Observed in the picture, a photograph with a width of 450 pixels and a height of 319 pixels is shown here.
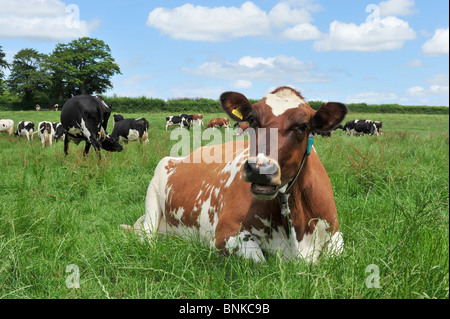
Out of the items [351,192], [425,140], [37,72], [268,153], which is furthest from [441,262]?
[37,72]

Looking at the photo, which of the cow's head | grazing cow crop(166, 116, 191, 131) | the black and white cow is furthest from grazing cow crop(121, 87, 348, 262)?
grazing cow crop(166, 116, 191, 131)

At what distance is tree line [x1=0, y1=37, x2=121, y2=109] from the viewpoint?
54.6 m

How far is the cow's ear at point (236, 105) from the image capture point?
10.1ft

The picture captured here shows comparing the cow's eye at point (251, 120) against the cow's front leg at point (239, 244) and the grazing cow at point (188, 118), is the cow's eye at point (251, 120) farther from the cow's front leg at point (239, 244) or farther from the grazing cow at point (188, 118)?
the grazing cow at point (188, 118)

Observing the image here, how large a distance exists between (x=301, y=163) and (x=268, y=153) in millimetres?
436

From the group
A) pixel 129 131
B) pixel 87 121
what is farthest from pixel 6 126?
pixel 87 121

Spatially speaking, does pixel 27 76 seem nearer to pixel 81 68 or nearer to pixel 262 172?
pixel 81 68

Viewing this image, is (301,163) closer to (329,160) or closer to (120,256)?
(120,256)

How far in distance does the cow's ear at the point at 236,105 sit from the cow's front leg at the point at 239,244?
0.98 meters

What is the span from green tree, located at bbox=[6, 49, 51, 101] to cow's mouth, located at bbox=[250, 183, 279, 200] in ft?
195

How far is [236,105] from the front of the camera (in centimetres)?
314

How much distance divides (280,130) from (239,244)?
3.44 ft

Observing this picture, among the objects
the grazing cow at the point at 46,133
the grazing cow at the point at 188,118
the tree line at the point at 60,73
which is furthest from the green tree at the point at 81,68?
the grazing cow at the point at 46,133

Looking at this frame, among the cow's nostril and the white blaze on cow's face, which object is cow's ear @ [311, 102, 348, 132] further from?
the cow's nostril
